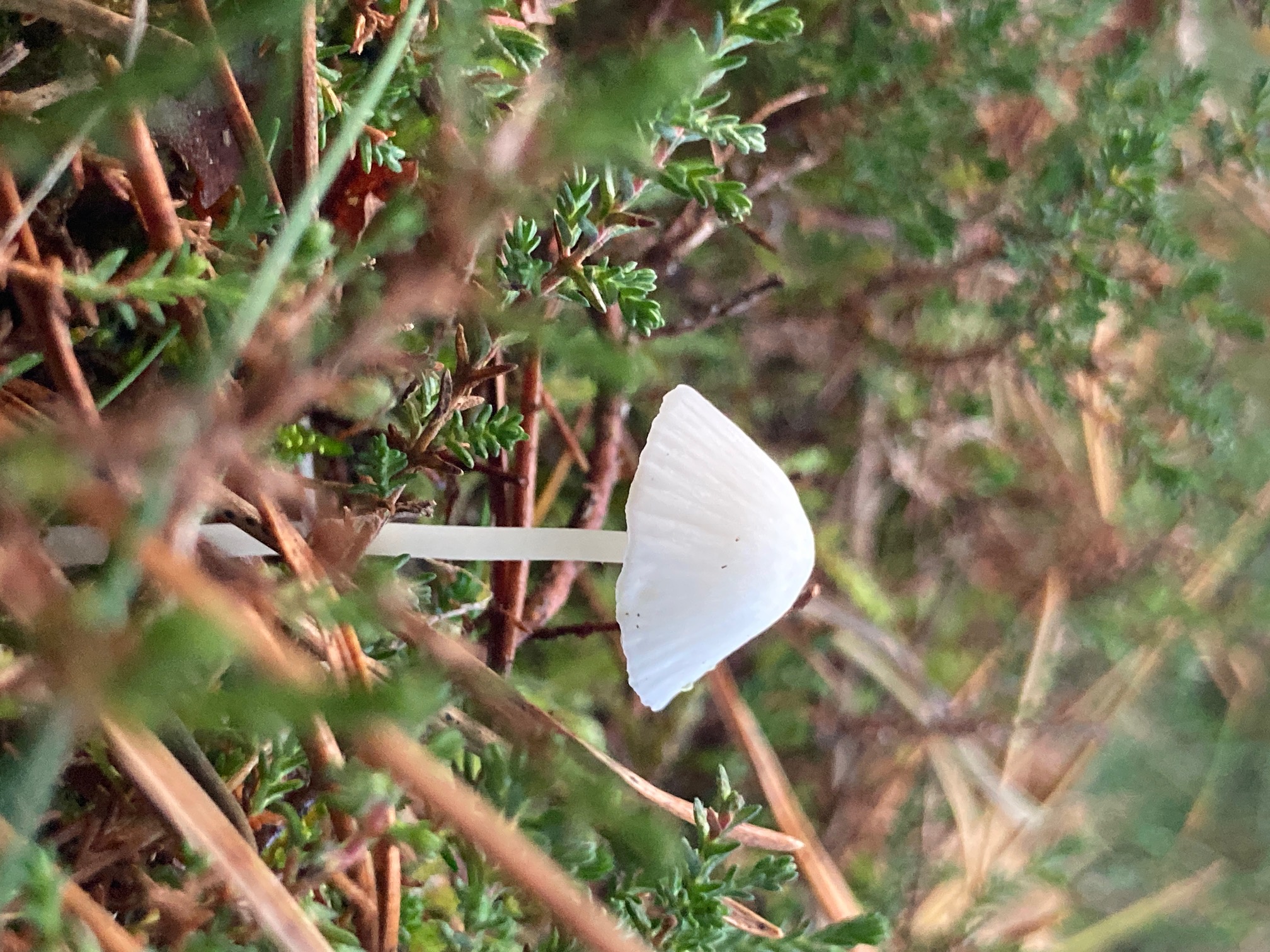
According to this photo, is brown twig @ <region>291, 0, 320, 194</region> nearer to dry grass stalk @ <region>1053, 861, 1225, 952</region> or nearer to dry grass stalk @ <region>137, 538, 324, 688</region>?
dry grass stalk @ <region>137, 538, 324, 688</region>

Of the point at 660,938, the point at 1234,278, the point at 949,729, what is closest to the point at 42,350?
the point at 660,938

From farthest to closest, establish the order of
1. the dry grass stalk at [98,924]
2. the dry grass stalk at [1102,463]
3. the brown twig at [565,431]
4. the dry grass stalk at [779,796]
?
the dry grass stalk at [1102,463]
the dry grass stalk at [779,796]
the brown twig at [565,431]
the dry grass stalk at [98,924]

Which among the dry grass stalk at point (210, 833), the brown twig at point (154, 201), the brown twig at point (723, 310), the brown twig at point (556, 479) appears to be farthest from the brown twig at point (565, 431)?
the dry grass stalk at point (210, 833)

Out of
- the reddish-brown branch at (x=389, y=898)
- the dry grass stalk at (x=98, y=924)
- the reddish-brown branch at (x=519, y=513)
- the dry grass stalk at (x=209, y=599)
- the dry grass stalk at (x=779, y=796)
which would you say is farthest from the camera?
the dry grass stalk at (x=779, y=796)

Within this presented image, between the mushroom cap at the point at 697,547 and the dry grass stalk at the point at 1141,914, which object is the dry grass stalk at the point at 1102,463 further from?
the mushroom cap at the point at 697,547

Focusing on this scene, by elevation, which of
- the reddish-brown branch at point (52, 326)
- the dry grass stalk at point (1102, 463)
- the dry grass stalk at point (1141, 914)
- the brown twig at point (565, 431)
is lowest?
the dry grass stalk at point (1141, 914)

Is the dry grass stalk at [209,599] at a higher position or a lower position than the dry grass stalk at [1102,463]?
higher

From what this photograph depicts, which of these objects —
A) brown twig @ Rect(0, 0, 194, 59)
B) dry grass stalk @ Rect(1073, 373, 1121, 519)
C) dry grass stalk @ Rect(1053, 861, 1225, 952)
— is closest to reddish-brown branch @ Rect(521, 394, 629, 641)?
brown twig @ Rect(0, 0, 194, 59)

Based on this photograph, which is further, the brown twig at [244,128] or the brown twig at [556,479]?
the brown twig at [556,479]
